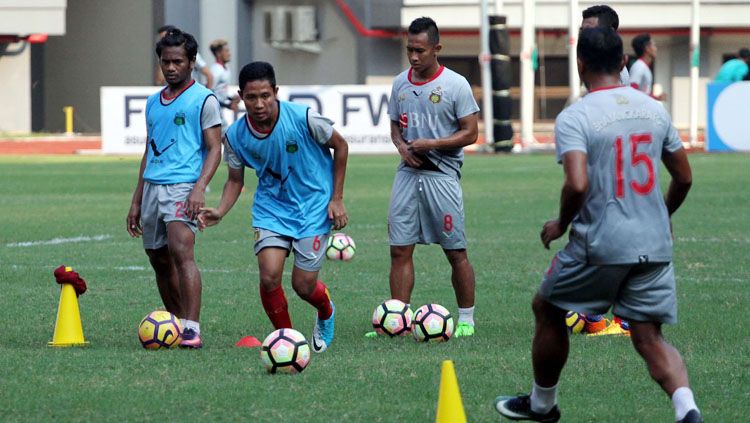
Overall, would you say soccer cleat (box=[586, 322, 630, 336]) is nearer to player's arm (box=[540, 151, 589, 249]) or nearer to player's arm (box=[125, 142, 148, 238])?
player's arm (box=[125, 142, 148, 238])

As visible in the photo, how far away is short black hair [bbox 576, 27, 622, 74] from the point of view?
6051 mm

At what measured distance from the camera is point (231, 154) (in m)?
8.58

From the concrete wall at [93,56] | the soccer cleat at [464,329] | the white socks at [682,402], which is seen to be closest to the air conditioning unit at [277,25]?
the concrete wall at [93,56]

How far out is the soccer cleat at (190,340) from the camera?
8664 mm

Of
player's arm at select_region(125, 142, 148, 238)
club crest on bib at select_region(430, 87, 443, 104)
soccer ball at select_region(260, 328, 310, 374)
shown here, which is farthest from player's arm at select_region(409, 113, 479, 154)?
soccer ball at select_region(260, 328, 310, 374)

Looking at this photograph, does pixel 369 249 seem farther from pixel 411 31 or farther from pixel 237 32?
pixel 237 32

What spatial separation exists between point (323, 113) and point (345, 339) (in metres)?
21.8

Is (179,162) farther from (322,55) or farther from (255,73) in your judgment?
(322,55)

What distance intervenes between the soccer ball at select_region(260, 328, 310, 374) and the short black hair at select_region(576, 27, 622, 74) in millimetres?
2416

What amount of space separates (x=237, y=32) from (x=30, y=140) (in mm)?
9339

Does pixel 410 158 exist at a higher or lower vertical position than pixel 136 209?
higher

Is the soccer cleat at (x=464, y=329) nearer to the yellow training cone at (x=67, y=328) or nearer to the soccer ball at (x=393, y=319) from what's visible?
the soccer ball at (x=393, y=319)

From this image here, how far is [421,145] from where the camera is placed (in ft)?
30.4

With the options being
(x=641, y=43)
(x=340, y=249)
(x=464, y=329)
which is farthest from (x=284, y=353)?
(x=641, y=43)
